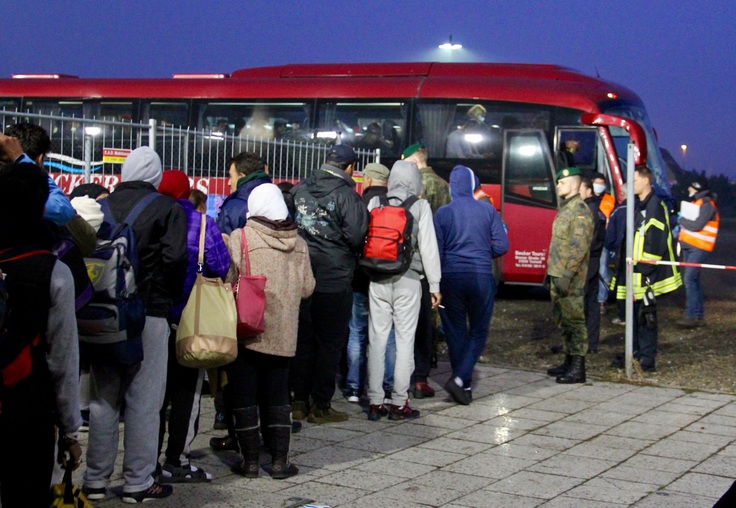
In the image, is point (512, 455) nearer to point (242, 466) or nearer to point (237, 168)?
point (242, 466)

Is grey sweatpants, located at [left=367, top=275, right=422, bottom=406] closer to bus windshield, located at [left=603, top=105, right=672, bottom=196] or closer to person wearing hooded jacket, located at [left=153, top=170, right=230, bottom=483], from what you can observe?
person wearing hooded jacket, located at [left=153, top=170, right=230, bottom=483]

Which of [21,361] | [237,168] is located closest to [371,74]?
[237,168]

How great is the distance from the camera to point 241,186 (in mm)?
7559

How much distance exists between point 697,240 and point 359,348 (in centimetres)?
687

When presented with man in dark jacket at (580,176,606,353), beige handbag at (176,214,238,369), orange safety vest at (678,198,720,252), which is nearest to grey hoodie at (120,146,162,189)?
beige handbag at (176,214,238,369)

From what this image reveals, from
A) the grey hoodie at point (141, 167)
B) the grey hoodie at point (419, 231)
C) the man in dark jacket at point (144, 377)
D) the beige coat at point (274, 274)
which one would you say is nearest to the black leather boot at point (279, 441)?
the beige coat at point (274, 274)

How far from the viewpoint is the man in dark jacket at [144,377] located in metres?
5.54

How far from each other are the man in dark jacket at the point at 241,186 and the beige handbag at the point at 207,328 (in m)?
1.63

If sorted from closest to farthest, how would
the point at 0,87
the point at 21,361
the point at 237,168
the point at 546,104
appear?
the point at 21,361 → the point at 237,168 → the point at 546,104 → the point at 0,87

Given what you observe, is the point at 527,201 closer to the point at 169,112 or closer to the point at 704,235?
the point at 704,235

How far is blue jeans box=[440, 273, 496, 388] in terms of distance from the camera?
27.8ft

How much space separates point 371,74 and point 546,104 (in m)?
3.27

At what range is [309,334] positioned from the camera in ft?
25.4

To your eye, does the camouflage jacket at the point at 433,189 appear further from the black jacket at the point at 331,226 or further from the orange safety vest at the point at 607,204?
the orange safety vest at the point at 607,204
